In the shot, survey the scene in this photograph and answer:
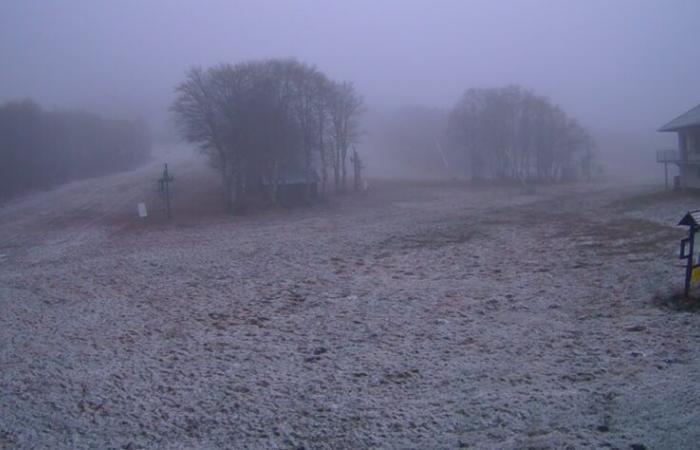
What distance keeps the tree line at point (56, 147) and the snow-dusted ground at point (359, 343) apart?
27457mm

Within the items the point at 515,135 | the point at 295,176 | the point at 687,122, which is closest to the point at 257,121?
the point at 295,176

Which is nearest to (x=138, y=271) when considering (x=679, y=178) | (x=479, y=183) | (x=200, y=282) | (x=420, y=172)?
(x=200, y=282)

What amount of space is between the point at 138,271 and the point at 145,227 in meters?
12.6

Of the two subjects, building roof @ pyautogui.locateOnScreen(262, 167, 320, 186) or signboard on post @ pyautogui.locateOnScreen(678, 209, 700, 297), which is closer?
signboard on post @ pyautogui.locateOnScreen(678, 209, 700, 297)

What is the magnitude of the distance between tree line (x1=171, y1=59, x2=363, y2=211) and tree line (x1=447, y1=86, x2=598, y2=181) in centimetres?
1658

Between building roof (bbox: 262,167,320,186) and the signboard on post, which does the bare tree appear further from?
the signboard on post

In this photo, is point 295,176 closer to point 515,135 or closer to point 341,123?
point 341,123

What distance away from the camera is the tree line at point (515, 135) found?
55188mm

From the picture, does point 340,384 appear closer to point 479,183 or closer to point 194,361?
point 194,361

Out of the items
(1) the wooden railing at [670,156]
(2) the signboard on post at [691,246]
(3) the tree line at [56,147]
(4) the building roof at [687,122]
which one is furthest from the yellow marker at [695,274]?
(3) the tree line at [56,147]

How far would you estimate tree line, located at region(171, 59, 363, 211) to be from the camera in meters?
36.0

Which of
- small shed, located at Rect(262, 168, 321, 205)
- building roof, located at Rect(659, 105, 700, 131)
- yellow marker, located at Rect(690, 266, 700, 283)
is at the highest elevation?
building roof, located at Rect(659, 105, 700, 131)

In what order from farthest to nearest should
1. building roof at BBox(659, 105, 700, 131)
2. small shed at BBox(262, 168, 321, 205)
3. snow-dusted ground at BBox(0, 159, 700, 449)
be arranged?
small shed at BBox(262, 168, 321, 205), building roof at BBox(659, 105, 700, 131), snow-dusted ground at BBox(0, 159, 700, 449)

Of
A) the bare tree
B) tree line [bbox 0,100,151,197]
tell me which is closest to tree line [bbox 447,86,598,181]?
the bare tree
